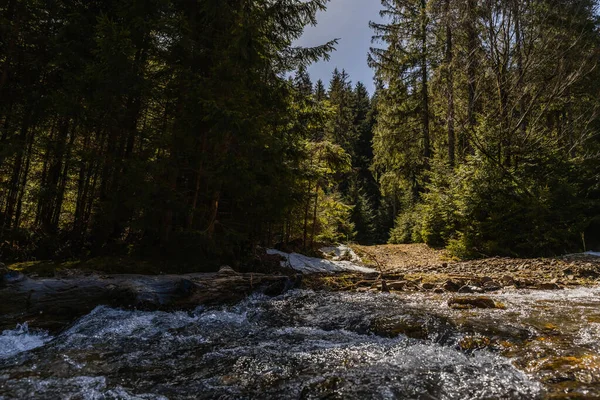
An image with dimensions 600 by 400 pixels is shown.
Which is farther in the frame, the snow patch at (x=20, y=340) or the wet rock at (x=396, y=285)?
the wet rock at (x=396, y=285)

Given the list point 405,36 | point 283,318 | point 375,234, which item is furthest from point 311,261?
point 375,234

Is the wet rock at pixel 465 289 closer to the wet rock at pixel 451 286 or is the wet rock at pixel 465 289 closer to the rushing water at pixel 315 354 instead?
the wet rock at pixel 451 286

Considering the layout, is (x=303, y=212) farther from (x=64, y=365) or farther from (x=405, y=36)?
(x=405, y=36)

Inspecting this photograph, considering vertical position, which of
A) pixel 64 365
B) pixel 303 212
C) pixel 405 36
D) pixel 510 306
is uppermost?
pixel 405 36

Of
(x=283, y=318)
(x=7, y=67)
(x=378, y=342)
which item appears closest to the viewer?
(x=378, y=342)

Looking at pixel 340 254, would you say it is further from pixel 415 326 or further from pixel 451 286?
pixel 415 326

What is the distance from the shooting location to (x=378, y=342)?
4.40m

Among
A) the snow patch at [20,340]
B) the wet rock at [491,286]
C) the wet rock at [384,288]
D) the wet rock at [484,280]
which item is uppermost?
the wet rock at [484,280]

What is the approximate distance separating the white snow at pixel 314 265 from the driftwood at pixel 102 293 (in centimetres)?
330

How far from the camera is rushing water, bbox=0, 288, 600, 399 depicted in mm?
3117

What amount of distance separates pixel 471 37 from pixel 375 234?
836 inches

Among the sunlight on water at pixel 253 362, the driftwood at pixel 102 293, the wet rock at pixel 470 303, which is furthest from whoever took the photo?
the wet rock at pixel 470 303

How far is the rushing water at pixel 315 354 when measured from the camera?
3.12 meters

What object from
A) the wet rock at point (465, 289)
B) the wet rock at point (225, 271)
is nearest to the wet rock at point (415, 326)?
the wet rock at point (465, 289)
